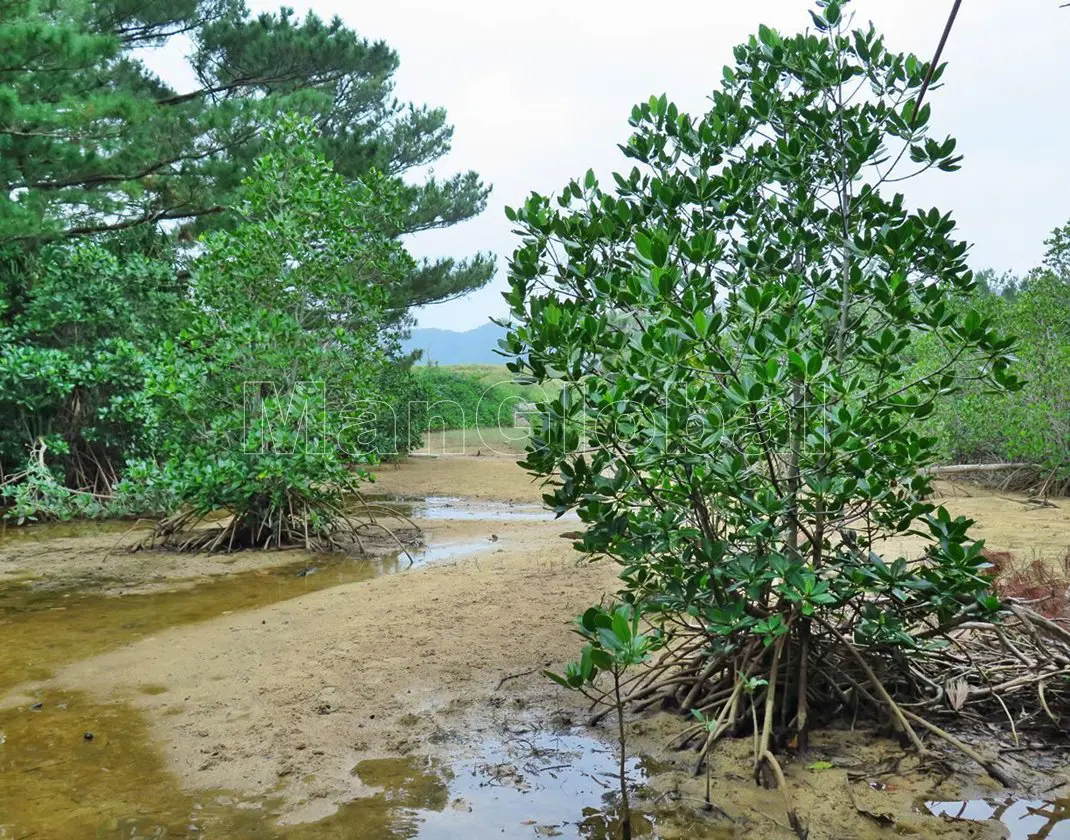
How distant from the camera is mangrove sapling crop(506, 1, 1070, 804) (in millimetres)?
3041

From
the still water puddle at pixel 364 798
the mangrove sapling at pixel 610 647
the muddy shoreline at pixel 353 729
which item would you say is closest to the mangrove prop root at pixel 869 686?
the muddy shoreline at pixel 353 729

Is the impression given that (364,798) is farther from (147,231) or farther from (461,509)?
(147,231)

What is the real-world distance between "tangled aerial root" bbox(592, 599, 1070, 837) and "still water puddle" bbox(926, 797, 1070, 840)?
173mm

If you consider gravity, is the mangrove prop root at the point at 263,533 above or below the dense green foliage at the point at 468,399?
below

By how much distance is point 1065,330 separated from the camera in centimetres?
1138

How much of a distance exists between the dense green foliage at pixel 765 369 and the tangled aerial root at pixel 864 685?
0.02m

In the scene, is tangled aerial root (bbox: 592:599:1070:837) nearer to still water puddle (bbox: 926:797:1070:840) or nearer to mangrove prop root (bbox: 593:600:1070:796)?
mangrove prop root (bbox: 593:600:1070:796)

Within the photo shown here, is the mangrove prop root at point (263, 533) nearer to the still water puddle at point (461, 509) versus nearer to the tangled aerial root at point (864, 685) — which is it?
the still water puddle at point (461, 509)

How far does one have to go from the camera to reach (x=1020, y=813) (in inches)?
115

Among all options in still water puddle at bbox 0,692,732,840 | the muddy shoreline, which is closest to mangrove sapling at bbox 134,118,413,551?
the muddy shoreline

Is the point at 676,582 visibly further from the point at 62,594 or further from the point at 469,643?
the point at 62,594

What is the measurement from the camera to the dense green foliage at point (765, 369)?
9.95 ft

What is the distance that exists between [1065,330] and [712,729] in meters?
10.6

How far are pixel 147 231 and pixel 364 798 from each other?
426 inches
